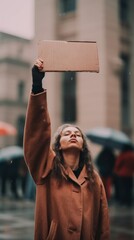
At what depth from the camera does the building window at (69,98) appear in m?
20.4

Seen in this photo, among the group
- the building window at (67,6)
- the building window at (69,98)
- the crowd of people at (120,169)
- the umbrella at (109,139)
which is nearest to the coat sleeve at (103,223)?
the crowd of people at (120,169)

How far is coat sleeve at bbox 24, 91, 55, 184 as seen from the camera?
3199 millimetres

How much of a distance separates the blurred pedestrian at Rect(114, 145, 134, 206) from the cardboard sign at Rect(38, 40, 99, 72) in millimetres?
10232

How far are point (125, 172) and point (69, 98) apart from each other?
781cm

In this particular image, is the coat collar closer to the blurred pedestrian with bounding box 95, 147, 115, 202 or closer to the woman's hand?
the woman's hand

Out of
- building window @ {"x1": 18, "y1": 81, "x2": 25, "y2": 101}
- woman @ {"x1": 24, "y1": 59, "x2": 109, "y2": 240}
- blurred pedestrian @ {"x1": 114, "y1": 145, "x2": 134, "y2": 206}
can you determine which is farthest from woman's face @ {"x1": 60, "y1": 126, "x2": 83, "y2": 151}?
building window @ {"x1": 18, "y1": 81, "x2": 25, "y2": 101}

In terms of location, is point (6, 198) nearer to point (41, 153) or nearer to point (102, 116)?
point (102, 116)

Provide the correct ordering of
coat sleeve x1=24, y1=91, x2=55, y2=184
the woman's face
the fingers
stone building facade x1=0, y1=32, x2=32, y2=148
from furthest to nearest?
stone building facade x1=0, y1=32, x2=32, y2=148
the woman's face
coat sleeve x1=24, y1=91, x2=55, y2=184
the fingers

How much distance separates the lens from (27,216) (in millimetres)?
10930

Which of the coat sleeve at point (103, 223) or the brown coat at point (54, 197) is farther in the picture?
the coat sleeve at point (103, 223)

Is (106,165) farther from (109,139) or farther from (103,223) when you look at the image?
(103,223)

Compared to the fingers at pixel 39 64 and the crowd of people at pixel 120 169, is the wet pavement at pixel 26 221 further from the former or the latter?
the fingers at pixel 39 64

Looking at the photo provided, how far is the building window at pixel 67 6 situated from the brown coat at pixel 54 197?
59.5ft

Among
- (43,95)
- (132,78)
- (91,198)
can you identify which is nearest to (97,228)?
(91,198)
